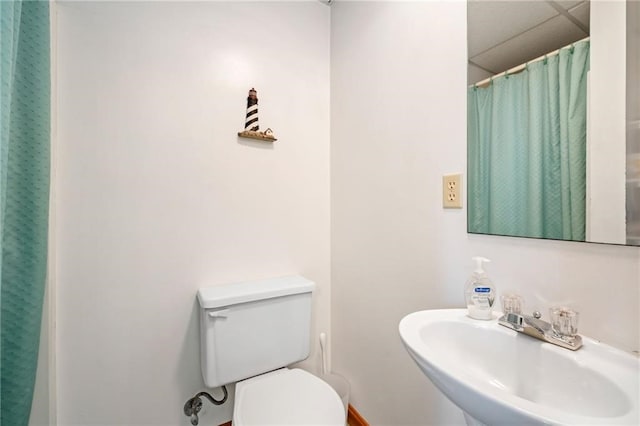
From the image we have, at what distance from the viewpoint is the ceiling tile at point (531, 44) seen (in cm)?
64

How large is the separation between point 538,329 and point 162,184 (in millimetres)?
1351

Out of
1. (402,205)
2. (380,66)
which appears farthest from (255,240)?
(380,66)

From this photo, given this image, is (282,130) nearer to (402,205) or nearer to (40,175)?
(402,205)

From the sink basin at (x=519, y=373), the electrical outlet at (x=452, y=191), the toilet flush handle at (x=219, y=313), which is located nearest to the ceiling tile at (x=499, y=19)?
the electrical outlet at (x=452, y=191)

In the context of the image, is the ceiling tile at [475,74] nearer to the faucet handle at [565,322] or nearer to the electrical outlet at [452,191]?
the electrical outlet at [452,191]

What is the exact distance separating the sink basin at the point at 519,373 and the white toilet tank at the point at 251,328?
63 centimetres

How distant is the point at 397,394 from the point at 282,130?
1.33 meters

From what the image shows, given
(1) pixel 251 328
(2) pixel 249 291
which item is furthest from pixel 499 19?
(1) pixel 251 328

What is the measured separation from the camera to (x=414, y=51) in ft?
3.32

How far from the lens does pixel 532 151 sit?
712mm

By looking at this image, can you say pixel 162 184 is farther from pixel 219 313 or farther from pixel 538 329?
pixel 538 329

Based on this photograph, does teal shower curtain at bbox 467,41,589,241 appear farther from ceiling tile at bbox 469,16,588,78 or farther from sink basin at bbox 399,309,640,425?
sink basin at bbox 399,309,640,425

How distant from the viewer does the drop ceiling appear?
640mm

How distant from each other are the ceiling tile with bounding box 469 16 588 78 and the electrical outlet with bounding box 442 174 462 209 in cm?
34
